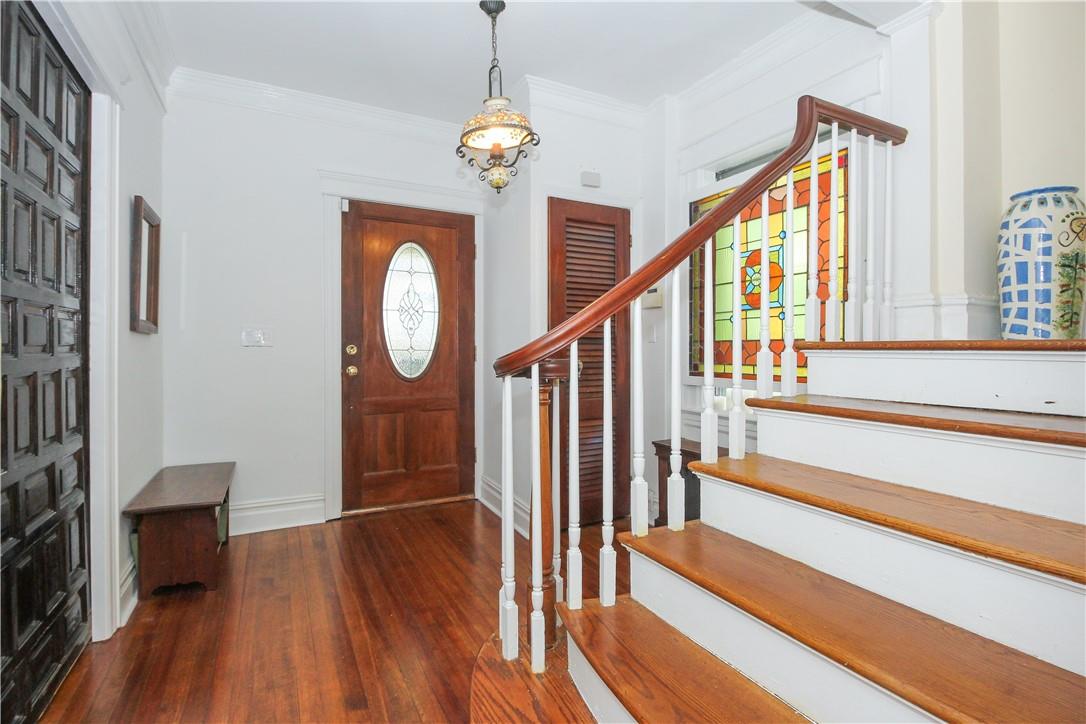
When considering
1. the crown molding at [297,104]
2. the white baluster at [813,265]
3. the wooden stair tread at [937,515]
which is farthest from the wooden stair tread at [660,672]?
the crown molding at [297,104]

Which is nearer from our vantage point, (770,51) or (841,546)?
(841,546)

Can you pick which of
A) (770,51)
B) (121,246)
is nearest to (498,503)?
(121,246)

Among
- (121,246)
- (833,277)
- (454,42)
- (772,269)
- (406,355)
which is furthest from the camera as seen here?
(406,355)

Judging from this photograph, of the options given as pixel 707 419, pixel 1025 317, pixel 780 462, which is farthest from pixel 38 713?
pixel 1025 317

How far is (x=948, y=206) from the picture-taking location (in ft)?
6.64

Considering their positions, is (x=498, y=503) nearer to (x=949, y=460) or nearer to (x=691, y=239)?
(x=691, y=239)

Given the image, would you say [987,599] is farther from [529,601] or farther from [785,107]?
[785,107]

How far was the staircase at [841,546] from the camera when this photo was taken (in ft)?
3.10

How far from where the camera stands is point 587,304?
334cm

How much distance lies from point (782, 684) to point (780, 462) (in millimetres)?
682

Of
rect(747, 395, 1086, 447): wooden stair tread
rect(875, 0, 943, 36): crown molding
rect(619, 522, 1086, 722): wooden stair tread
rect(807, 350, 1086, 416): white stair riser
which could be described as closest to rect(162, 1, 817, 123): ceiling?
rect(875, 0, 943, 36): crown molding

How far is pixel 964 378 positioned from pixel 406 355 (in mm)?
3119

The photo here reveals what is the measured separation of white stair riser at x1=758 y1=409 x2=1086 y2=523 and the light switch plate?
295 cm

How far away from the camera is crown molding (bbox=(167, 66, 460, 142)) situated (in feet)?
10.0
